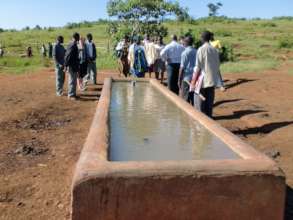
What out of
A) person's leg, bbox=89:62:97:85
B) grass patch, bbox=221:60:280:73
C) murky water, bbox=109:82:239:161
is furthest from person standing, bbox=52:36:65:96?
grass patch, bbox=221:60:280:73

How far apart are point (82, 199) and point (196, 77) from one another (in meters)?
4.93

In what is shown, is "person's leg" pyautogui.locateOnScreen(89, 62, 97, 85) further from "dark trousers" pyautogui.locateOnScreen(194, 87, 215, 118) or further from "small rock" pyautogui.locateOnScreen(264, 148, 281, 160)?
"small rock" pyautogui.locateOnScreen(264, 148, 281, 160)

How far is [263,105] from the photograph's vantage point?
1195 cm

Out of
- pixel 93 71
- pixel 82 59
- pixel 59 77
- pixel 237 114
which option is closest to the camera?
pixel 237 114

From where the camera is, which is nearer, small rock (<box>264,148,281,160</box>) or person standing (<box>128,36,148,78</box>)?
small rock (<box>264,148,281,160</box>)

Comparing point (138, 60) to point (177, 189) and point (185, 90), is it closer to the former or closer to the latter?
Result: point (185, 90)

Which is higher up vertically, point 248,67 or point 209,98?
point 209,98

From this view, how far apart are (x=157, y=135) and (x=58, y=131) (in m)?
3.48

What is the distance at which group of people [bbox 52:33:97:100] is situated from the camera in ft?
41.7

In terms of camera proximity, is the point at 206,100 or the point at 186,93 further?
the point at 186,93

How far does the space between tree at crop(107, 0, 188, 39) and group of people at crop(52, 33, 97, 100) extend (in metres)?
6.22

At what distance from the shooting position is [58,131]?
30.7 ft

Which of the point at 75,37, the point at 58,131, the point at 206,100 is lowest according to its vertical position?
the point at 58,131

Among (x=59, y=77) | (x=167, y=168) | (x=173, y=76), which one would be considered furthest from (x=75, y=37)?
(x=167, y=168)
